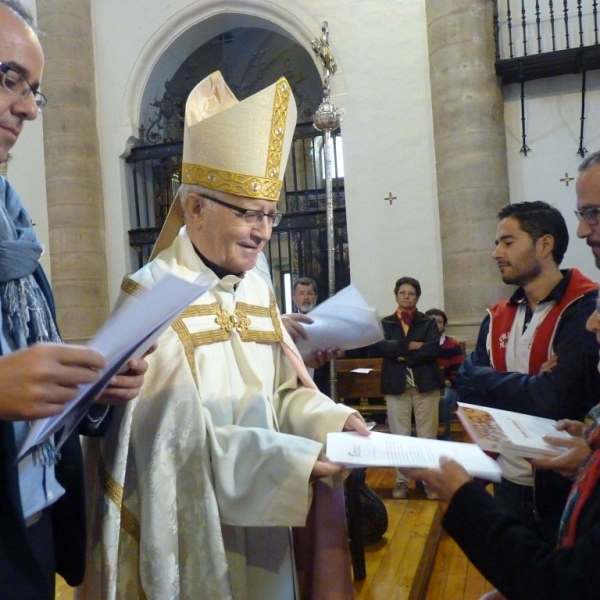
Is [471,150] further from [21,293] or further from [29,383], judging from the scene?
[29,383]

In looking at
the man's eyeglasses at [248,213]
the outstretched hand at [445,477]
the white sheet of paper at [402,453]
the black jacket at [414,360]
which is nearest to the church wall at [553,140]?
the black jacket at [414,360]

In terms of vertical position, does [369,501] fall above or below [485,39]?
below

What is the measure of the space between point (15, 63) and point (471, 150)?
17.2 ft

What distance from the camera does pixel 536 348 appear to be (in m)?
2.21

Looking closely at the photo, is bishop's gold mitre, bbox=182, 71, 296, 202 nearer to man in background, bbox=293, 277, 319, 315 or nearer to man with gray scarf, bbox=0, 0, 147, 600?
man with gray scarf, bbox=0, 0, 147, 600

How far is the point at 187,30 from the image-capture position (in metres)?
7.14

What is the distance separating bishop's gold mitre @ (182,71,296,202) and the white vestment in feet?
1.06

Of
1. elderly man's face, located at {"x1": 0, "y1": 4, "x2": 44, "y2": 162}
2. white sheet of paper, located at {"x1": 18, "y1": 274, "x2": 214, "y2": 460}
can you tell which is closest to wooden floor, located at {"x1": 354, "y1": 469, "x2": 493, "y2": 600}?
white sheet of paper, located at {"x1": 18, "y1": 274, "x2": 214, "y2": 460}

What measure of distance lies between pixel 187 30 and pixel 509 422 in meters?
7.06

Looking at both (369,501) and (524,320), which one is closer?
(524,320)

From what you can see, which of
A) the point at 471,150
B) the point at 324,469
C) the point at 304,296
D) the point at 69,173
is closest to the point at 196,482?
the point at 324,469

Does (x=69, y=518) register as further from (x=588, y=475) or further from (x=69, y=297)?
(x=69, y=297)

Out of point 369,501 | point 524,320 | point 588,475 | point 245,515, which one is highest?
point 524,320

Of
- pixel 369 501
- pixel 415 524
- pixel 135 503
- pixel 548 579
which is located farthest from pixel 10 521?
pixel 415 524
